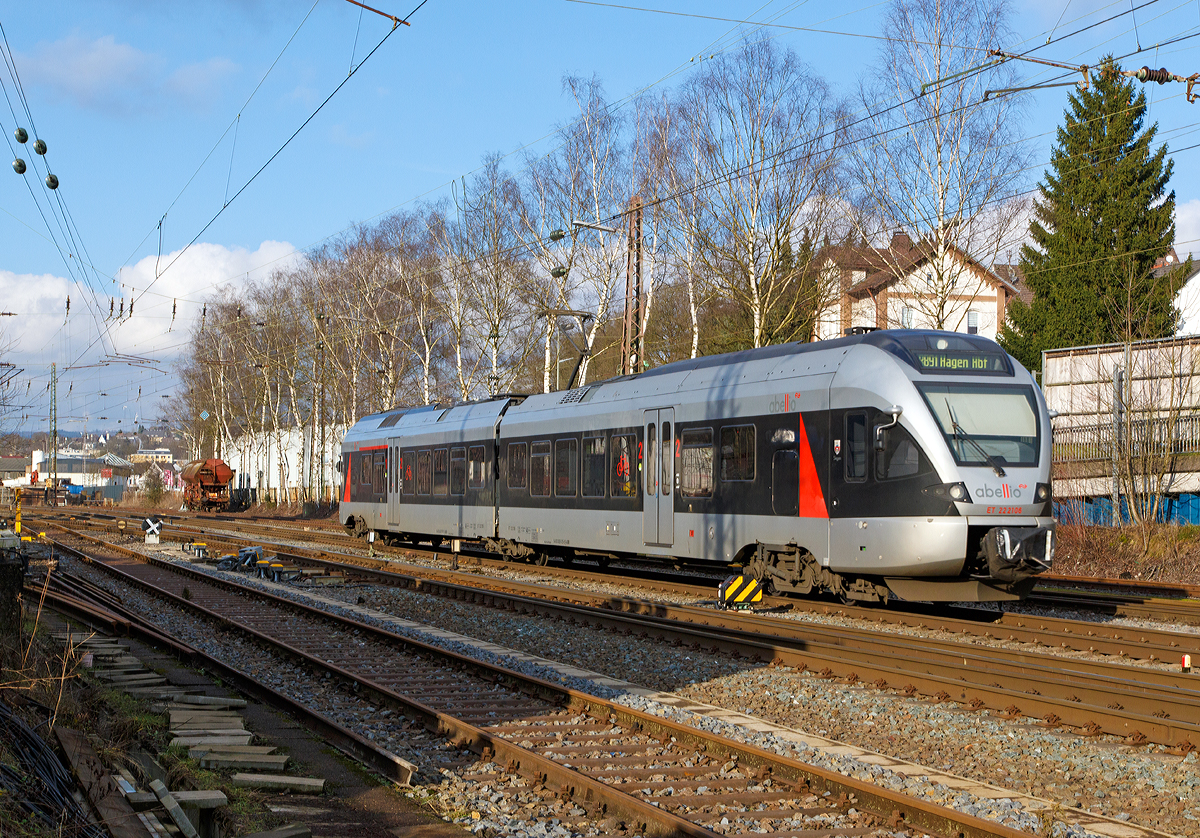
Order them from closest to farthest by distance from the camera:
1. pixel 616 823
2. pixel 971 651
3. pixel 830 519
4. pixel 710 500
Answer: pixel 616 823, pixel 971 651, pixel 830 519, pixel 710 500

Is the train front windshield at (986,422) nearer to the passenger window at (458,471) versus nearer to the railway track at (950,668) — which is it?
the railway track at (950,668)

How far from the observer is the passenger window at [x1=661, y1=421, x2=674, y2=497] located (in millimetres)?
16078

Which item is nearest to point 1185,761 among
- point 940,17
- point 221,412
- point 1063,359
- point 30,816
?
point 30,816

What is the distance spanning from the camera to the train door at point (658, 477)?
52.7ft

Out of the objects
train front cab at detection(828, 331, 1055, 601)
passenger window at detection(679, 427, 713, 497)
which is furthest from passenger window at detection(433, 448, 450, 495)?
train front cab at detection(828, 331, 1055, 601)

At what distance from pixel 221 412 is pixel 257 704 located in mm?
59317

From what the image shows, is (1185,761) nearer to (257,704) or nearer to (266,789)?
(266,789)

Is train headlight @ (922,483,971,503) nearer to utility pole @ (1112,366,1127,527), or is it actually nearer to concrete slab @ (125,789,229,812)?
A: concrete slab @ (125,789,229,812)

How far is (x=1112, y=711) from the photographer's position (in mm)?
7637

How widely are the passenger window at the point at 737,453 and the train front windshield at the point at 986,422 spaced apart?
9.40ft

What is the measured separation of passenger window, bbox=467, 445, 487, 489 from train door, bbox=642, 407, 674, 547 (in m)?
5.94

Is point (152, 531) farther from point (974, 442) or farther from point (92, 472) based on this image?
point (92, 472)

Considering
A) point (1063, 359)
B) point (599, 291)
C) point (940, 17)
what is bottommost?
point (1063, 359)

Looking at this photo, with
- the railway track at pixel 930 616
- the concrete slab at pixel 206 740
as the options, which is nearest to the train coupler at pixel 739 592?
the railway track at pixel 930 616
